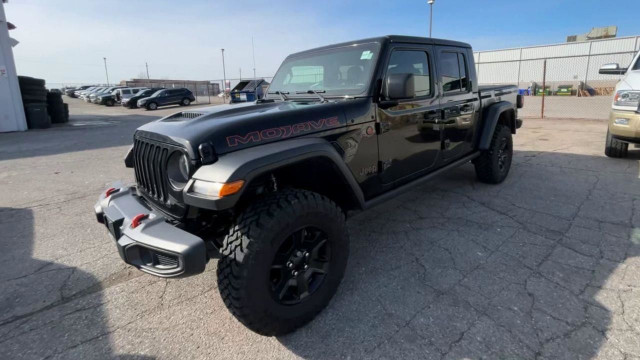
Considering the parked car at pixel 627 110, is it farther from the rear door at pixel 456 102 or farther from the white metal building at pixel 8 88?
Result: the white metal building at pixel 8 88

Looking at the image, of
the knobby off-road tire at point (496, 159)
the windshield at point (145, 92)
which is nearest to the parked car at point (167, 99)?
the windshield at point (145, 92)

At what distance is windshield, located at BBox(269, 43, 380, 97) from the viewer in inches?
120

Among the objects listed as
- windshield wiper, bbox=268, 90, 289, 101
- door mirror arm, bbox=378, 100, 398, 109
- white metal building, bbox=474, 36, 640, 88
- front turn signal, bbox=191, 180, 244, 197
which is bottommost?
front turn signal, bbox=191, 180, 244, 197

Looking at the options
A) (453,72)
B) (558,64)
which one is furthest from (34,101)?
(558,64)

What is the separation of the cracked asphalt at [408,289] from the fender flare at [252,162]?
940 millimetres

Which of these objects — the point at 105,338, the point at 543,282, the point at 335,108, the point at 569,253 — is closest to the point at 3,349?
the point at 105,338

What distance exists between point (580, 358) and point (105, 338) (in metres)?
2.80

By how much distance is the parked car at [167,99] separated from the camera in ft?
84.1

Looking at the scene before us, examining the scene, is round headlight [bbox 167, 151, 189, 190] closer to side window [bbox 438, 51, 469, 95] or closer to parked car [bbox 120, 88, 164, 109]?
side window [bbox 438, 51, 469, 95]

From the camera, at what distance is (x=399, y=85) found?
2805mm

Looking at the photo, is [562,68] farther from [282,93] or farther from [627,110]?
[282,93]

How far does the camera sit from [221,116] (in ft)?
8.37

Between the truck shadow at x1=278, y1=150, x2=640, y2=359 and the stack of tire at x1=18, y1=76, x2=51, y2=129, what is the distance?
51.3ft

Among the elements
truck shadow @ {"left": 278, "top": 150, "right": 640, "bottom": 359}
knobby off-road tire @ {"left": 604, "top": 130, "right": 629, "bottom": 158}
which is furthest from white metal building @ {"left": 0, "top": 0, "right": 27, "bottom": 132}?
knobby off-road tire @ {"left": 604, "top": 130, "right": 629, "bottom": 158}
